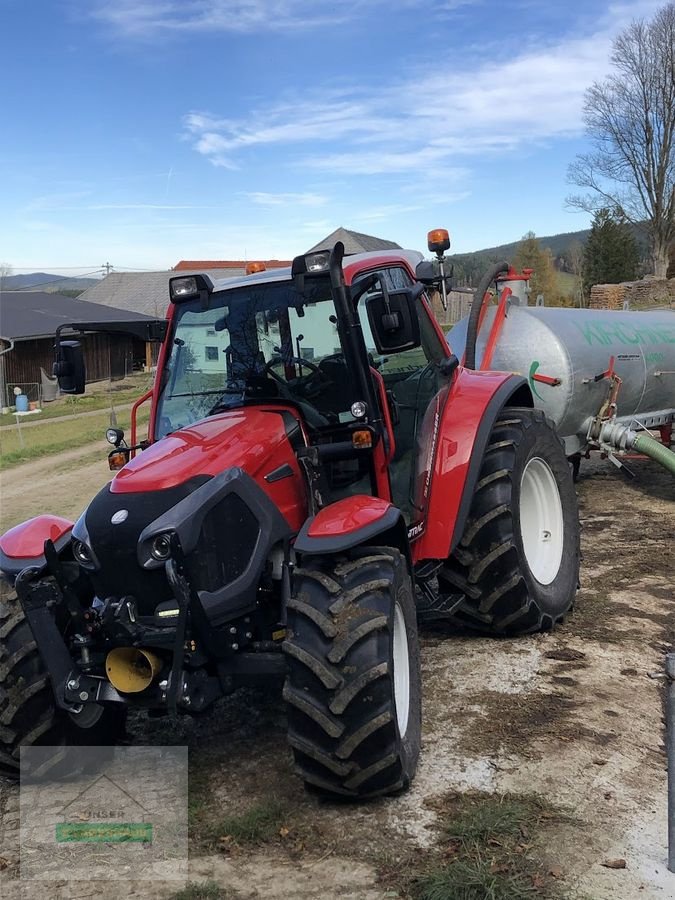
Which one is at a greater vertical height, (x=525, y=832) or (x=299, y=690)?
(x=299, y=690)

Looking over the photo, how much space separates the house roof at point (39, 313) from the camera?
29.1 m

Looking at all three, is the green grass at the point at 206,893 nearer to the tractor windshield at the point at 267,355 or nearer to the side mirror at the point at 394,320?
the tractor windshield at the point at 267,355

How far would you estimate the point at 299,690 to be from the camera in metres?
3.50

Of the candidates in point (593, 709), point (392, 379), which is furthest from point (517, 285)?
point (593, 709)

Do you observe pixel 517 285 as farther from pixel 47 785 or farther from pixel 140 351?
pixel 140 351

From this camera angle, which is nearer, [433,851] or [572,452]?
[433,851]

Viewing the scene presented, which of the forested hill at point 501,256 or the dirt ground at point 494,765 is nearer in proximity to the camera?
the dirt ground at point 494,765

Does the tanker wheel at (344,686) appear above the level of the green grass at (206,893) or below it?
above

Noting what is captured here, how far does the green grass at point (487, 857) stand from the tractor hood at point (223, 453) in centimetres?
154

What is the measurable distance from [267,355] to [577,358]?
473cm

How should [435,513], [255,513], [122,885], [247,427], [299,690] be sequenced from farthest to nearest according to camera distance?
[435,513]
[247,427]
[255,513]
[299,690]
[122,885]

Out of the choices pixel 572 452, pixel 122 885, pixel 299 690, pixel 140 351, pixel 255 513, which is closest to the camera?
pixel 122 885

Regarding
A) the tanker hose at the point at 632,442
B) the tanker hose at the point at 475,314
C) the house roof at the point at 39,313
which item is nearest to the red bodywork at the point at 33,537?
the tanker hose at the point at 475,314

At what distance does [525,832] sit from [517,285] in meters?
6.61
